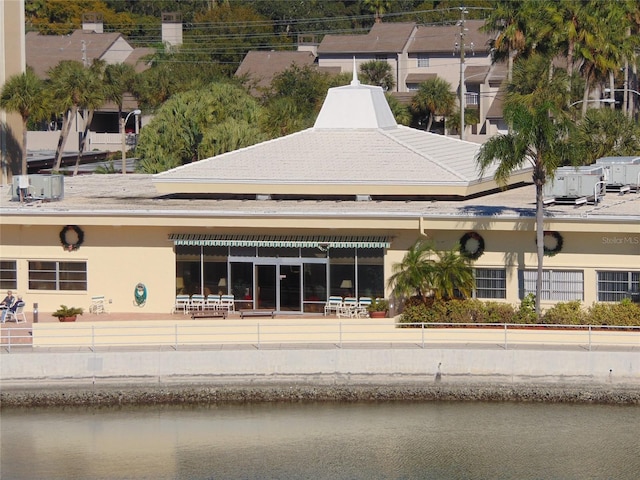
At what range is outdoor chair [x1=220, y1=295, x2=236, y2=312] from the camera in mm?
42219

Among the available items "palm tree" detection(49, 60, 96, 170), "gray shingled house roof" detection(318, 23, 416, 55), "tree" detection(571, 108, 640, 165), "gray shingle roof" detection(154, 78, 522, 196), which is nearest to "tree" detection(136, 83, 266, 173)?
"gray shingle roof" detection(154, 78, 522, 196)

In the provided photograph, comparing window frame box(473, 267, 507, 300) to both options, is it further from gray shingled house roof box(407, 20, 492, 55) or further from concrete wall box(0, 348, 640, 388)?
gray shingled house roof box(407, 20, 492, 55)

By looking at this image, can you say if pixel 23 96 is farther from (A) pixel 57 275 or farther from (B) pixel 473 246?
(B) pixel 473 246

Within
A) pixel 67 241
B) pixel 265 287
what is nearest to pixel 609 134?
pixel 265 287

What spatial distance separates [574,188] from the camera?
43750 mm

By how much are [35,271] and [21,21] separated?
33.4 meters

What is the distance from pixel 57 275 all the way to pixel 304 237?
26.2 feet

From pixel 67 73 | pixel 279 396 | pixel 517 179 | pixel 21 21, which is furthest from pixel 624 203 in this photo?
pixel 67 73

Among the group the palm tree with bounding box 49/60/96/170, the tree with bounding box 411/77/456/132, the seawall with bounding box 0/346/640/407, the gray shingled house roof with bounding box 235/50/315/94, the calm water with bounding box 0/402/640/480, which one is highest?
the gray shingled house roof with bounding box 235/50/315/94

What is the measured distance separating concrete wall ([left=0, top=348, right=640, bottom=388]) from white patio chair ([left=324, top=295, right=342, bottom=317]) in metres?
3.70

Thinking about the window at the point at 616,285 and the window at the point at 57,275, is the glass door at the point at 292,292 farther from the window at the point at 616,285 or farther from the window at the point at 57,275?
the window at the point at 616,285

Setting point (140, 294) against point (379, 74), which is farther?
point (379, 74)

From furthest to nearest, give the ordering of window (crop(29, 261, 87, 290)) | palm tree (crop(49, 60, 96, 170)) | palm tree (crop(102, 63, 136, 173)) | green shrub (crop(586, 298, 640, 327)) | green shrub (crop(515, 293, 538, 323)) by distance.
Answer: palm tree (crop(102, 63, 136, 173)) → palm tree (crop(49, 60, 96, 170)) → window (crop(29, 261, 87, 290)) → green shrub (crop(515, 293, 538, 323)) → green shrub (crop(586, 298, 640, 327))

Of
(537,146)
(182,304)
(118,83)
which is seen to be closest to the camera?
(537,146)
